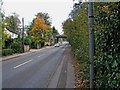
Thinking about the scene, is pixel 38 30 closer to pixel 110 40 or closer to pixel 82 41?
pixel 82 41

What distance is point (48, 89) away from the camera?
478 inches

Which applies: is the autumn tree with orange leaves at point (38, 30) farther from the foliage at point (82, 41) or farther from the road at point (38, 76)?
the foliage at point (82, 41)

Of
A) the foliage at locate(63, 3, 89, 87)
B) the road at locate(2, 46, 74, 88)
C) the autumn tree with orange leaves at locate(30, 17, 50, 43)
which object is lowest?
the road at locate(2, 46, 74, 88)

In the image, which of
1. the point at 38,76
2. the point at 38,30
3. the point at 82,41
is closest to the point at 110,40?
the point at 82,41

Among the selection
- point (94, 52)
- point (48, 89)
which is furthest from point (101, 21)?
point (48, 89)

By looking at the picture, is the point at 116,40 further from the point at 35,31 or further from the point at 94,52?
the point at 35,31

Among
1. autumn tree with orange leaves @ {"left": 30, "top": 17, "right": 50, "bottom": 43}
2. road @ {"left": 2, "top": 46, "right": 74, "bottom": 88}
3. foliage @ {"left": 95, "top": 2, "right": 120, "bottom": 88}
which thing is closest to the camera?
foliage @ {"left": 95, "top": 2, "right": 120, "bottom": 88}

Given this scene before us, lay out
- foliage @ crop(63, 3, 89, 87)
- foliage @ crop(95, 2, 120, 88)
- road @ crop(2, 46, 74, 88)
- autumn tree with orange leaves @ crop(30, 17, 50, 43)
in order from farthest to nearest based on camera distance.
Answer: autumn tree with orange leaves @ crop(30, 17, 50, 43)
road @ crop(2, 46, 74, 88)
foliage @ crop(63, 3, 89, 87)
foliage @ crop(95, 2, 120, 88)

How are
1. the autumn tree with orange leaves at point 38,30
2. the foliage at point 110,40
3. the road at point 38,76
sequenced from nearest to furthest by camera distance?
the foliage at point 110,40 → the road at point 38,76 → the autumn tree with orange leaves at point 38,30

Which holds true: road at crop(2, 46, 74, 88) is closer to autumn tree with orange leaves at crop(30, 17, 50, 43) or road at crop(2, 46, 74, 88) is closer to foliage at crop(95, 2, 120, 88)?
foliage at crop(95, 2, 120, 88)

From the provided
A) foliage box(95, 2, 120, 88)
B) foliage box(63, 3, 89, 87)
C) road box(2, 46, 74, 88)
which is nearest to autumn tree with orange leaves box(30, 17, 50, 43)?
road box(2, 46, 74, 88)

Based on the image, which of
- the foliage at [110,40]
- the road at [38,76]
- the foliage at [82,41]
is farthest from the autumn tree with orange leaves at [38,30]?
the foliage at [110,40]

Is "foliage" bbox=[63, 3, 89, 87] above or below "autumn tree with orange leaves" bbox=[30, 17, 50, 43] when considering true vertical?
below

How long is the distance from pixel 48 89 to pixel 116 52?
8.20m
